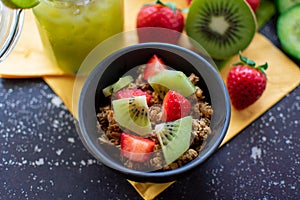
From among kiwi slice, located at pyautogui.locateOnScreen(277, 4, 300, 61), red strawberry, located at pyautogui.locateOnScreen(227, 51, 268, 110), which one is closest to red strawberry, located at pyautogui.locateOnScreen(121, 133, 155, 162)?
red strawberry, located at pyautogui.locateOnScreen(227, 51, 268, 110)

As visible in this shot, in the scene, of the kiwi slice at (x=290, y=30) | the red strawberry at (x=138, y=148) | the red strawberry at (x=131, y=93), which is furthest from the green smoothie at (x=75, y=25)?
the kiwi slice at (x=290, y=30)

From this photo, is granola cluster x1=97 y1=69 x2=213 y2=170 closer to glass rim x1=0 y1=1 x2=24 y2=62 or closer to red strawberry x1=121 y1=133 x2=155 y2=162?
red strawberry x1=121 y1=133 x2=155 y2=162

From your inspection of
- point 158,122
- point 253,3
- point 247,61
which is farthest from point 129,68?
point 253,3

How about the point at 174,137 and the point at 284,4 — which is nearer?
the point at 174,137

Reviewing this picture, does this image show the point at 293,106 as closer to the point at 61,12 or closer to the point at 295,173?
the point at 295,173

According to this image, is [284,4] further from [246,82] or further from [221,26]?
[246,82]

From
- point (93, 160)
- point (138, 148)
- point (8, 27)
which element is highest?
point (8, 27)
